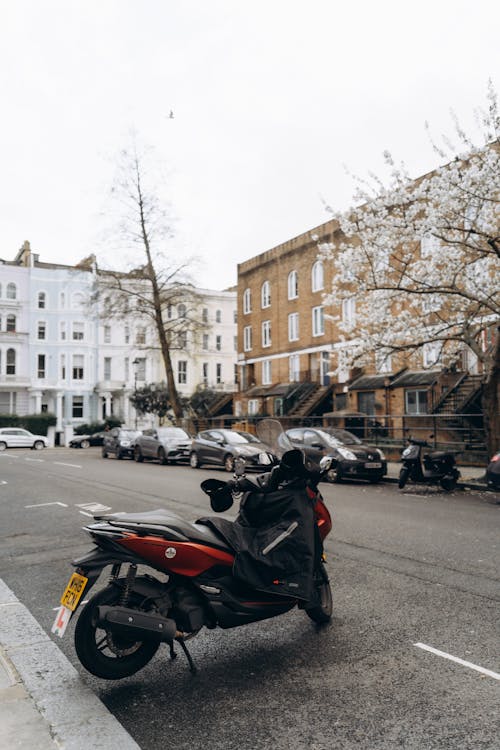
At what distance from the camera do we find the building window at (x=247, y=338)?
145 ft

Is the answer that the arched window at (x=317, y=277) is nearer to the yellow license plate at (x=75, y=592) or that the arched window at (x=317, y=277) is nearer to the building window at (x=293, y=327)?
the building window at (x=293, y=327)

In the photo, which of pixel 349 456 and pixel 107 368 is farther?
pixel 107 368

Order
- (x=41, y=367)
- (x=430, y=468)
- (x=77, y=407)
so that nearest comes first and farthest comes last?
(x=430, y=468) → (x=41, y=367) → (x=77, y=407)

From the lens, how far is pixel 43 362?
56969 millimetres

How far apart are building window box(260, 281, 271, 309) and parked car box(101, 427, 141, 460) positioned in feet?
51.3

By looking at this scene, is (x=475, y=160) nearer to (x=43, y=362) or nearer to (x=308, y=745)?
(x=308, y=745)

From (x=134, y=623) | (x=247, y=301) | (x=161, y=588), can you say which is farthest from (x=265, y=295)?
(x=134, y=623)

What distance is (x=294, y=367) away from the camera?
3931 cm

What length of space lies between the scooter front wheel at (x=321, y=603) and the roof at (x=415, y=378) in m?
23.1

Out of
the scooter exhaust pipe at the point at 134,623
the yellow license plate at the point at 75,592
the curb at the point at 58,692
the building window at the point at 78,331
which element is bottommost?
the curb at the point at 58,692

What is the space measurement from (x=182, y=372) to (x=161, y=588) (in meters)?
57.3

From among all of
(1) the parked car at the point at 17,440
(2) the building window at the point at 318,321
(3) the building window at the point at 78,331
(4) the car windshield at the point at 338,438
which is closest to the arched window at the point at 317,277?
(2) the building window at the point at 318,321

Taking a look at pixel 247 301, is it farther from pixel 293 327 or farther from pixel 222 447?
pixel 222 447

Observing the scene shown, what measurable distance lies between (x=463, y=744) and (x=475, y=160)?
14.6m
